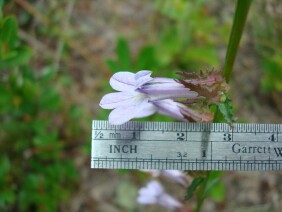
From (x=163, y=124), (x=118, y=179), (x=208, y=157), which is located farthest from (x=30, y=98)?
(x=208, y=157)

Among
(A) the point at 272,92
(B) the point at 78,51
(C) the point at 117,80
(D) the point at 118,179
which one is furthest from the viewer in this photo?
(B) the point at 78,51

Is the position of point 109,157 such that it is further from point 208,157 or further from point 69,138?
point 69,138

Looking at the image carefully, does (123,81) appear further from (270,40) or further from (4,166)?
(270,40)

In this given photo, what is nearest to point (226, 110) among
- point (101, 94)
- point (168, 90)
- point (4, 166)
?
point (168, 90)

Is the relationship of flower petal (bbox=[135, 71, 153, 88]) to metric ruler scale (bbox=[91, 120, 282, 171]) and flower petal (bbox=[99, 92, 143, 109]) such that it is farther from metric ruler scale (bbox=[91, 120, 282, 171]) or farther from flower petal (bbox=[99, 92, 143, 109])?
metric ruler scale (bbox=[91, 120, 282, 171])

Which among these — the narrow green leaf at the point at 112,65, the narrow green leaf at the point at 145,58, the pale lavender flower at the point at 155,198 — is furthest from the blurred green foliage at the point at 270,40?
the pale lavender flower at the point at 155,198

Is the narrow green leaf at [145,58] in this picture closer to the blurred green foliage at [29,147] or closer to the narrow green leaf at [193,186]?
the blurred green foliage at [29,147]

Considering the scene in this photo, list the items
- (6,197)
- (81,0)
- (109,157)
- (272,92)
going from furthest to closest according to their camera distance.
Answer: (81,0) → (272,92) → (6,197) → (109,157)
